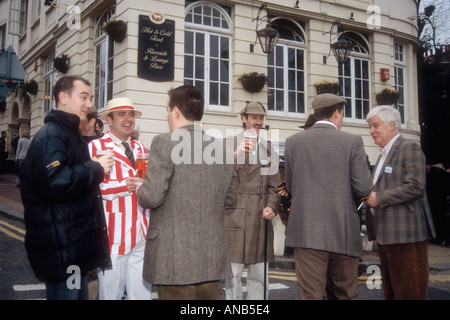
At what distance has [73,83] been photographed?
2768 millimetres

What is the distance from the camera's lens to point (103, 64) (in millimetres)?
11516

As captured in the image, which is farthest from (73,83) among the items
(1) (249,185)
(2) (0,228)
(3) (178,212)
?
(2) (0,228)

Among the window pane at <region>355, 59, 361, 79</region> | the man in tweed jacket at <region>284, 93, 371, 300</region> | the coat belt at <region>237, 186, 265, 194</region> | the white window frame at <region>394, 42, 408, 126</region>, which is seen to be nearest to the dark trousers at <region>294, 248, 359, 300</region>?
the man in tweed jacket at <region>284, 93, 371, 300</region>

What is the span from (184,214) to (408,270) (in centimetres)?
210

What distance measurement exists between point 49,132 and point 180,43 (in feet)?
27.2

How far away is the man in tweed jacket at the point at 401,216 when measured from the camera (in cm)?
348

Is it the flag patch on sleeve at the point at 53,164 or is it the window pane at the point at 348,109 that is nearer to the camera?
the flag patch on sleeve at the point at 53,164

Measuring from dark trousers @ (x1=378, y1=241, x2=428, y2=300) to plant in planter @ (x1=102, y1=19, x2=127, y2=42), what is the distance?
26.7 feet

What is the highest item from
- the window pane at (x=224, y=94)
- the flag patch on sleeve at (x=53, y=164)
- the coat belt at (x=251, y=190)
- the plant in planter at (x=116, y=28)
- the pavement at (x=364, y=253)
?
the plant in planter at (x=116, y=28)

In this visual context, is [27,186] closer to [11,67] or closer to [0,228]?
[0,228]

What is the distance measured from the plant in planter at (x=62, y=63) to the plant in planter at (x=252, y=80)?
5.73m

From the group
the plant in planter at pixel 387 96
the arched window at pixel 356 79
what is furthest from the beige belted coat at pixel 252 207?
the plant in planter at pixel 387 96

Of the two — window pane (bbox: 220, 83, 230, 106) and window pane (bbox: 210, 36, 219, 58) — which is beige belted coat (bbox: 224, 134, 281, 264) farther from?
window pane (bbox: 210, 36, 219, 58)

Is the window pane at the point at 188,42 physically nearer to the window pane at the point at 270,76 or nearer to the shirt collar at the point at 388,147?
the window pane at the point at 270,76
